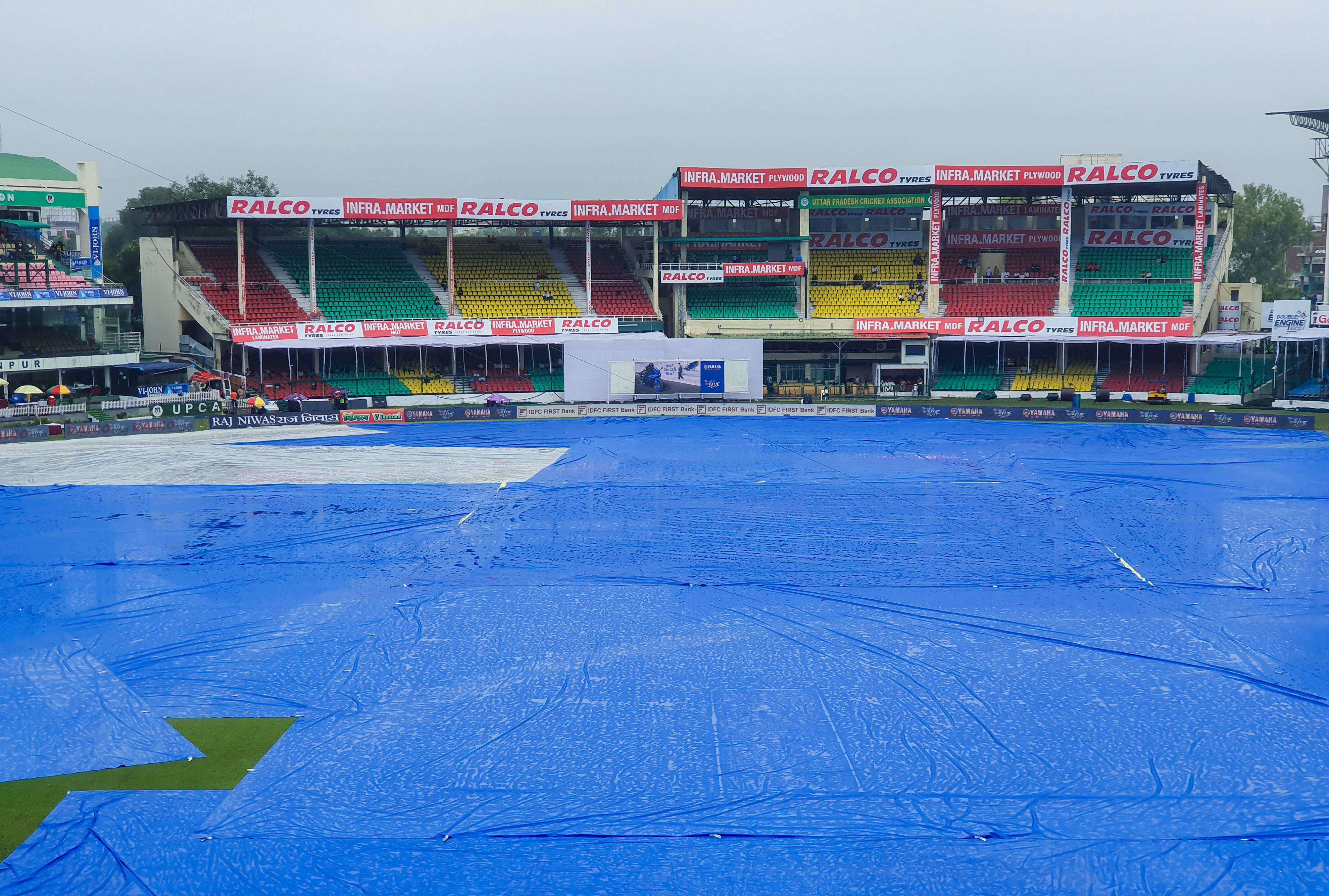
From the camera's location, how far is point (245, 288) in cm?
5947

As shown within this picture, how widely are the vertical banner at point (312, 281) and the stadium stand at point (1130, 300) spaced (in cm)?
4276

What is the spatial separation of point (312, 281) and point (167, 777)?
48.2m

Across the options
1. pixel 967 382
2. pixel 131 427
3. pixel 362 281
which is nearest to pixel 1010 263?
pixel 967 382

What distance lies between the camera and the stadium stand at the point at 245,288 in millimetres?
58438

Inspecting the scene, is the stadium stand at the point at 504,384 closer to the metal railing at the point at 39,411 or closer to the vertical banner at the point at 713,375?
the vertical banner at the point at 713,375

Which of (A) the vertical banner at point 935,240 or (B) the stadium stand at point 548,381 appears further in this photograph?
(A) the vertical banner at point 935,240

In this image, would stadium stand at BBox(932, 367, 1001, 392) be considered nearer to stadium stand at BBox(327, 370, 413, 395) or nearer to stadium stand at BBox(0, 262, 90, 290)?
stadium stand at BBox(327, 370, 413, 395)

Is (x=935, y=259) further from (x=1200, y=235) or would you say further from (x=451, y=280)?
(x=451, y=280)

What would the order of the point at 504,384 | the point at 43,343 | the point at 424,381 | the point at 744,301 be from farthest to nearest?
the point at 744,301 → the point at 504,384 → the point at 424,381 → the point at 43,343

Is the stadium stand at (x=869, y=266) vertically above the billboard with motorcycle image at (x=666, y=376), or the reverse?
the stadium stand at (x=869, y=266)

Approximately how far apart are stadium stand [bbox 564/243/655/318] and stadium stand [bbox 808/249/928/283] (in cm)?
422

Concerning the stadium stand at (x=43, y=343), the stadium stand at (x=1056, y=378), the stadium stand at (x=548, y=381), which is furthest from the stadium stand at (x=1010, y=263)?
the stadium stand at (x=43, y=343)

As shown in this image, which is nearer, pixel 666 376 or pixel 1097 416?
pixel 1097 416

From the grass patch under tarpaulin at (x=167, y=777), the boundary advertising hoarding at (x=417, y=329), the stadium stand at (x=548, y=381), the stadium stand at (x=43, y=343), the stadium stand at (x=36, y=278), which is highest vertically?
the stadium stand at (x=36, y=278)
